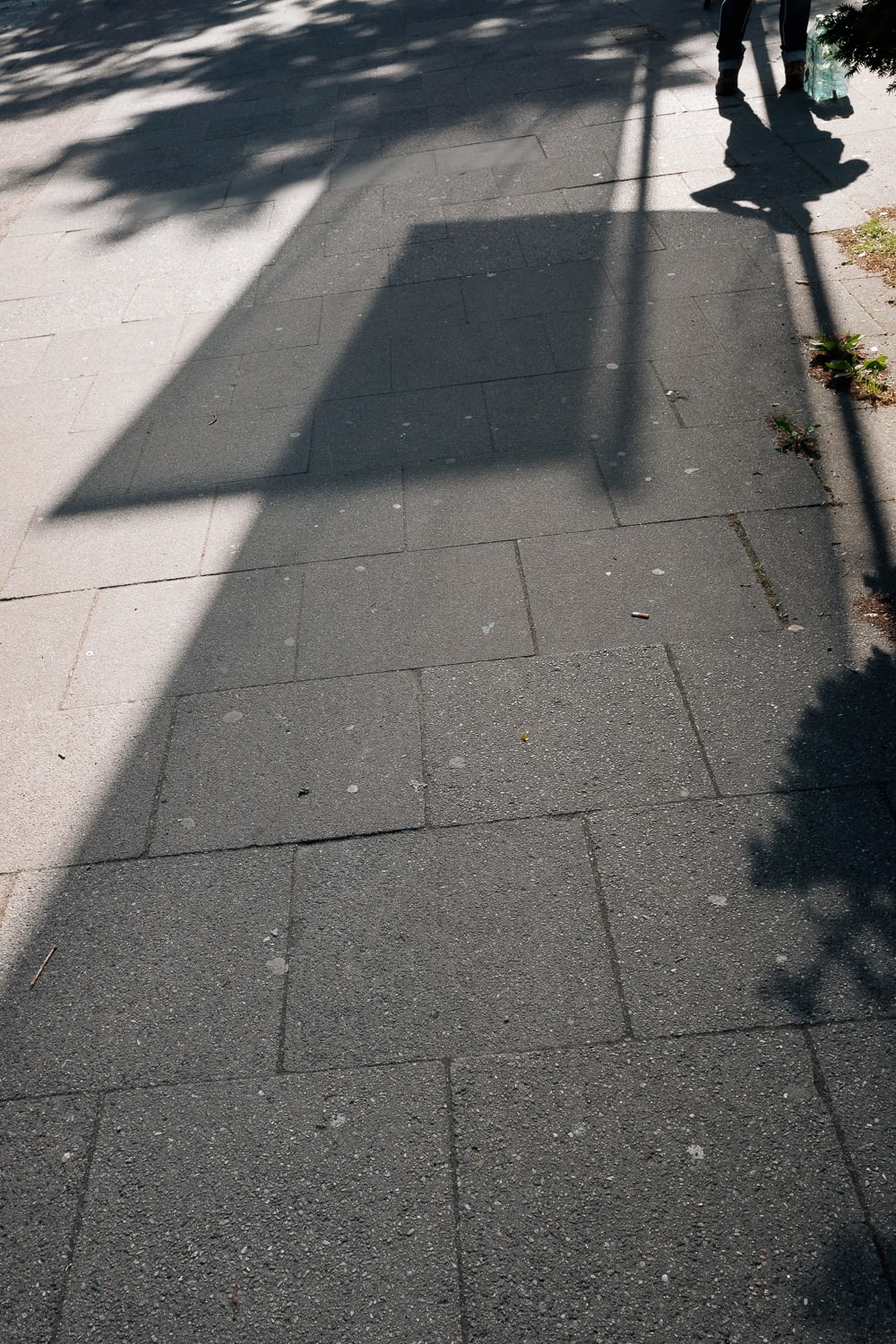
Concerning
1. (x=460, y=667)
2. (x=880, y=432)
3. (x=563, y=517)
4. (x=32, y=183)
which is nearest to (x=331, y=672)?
(x=460, y=667)

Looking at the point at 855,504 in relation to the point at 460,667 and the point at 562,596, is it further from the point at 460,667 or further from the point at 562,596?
the point at 460,667

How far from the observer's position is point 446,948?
3121mm

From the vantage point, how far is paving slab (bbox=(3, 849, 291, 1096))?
297 centimetres

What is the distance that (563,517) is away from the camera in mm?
4801

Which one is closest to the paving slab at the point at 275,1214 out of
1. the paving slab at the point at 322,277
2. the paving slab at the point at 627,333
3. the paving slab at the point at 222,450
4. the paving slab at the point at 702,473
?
the paving slab at the point at 702,473

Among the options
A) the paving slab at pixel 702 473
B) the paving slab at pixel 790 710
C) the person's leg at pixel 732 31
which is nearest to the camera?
the paving slab at pixel 790 710

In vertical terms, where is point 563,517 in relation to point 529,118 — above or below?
below

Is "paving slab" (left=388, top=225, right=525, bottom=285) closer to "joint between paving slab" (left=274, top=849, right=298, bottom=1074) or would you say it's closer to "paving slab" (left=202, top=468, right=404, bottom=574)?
"paving slab" (left=202, top=468, right=404, bottom=574)

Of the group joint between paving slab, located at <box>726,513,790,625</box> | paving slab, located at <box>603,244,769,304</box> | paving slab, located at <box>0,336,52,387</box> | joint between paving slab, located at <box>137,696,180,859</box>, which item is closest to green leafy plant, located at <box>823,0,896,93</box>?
joint between paving slab, located at <box>726,513,790,625</box>

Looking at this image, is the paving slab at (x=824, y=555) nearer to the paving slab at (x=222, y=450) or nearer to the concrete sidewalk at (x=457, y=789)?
the concrete sidewalk at (x=457, y=789)

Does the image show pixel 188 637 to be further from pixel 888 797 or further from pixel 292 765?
pixel 888 797

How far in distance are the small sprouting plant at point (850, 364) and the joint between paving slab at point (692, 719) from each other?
232 cm

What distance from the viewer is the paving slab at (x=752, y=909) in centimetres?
288

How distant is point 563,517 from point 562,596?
1.93 feet
